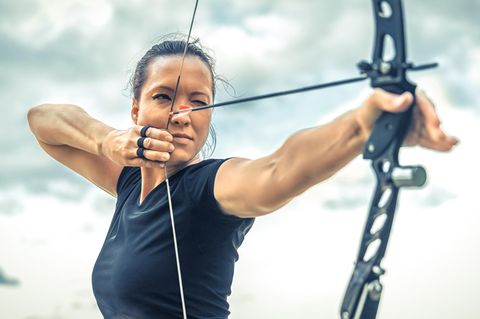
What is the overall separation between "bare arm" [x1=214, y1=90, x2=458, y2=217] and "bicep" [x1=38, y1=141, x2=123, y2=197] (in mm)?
969

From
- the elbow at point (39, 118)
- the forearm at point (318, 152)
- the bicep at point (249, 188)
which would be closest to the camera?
the forearm at point (318, 152)

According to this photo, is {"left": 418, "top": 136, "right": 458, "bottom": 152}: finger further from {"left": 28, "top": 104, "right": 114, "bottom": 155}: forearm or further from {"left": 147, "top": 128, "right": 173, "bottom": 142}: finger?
{"left": 28, "top": 104, "right": 114, "bottom": 155}: forearm

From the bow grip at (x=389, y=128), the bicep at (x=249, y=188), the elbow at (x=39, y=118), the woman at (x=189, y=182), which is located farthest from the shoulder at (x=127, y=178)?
the bow grip at (x=389, y=128)

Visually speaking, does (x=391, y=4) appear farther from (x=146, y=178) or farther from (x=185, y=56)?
(x=146, y=178)

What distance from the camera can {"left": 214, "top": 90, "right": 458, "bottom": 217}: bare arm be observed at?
1.13m

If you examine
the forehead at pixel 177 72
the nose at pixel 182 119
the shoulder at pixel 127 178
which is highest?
the forehead at pixel 177 72

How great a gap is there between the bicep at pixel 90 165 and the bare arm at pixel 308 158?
969mm

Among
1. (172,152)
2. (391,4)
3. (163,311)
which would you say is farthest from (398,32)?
(163,311)

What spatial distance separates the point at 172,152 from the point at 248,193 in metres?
0.49

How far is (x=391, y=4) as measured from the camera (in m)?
1.28

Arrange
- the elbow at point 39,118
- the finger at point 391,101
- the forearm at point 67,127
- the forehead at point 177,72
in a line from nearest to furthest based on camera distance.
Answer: the finger at point 391,101, the forehead at point 177,72, the forearm at point 67,127, the elbow at point 39,118

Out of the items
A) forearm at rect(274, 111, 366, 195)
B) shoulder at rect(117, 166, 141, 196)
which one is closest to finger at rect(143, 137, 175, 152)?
shoulder at rect(117, 166, 141, 196)

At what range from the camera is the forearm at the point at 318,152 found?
1213 mm

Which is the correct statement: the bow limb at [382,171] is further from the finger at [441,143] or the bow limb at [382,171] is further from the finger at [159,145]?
the finger at [159,145]
